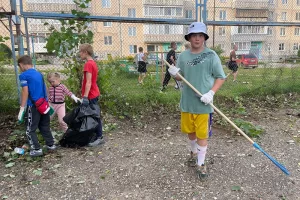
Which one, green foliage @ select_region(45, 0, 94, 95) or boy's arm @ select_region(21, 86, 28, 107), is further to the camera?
green foliage @ select_region(45, 0, 94, 95)

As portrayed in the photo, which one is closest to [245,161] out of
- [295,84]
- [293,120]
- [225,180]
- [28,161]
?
[225,180]

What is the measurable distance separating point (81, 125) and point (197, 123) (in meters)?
1.72

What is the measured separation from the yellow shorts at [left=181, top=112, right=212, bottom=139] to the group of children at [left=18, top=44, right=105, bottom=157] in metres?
1.49

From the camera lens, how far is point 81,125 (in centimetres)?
386

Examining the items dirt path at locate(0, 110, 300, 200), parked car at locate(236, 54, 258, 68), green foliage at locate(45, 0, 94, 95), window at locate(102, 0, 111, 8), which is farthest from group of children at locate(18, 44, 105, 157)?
parked car at locate(236, 54, 258, 68)

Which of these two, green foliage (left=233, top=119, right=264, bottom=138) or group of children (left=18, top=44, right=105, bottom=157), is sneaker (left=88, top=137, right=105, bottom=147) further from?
green foliage (left=233, top=119, right=264, bottom=138)

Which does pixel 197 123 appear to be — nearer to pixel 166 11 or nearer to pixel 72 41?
pixel 72 41

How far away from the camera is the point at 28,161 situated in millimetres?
3553

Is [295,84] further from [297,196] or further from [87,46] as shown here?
[87,46]

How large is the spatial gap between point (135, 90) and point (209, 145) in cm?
250

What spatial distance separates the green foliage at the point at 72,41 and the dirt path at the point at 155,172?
50.7 inches

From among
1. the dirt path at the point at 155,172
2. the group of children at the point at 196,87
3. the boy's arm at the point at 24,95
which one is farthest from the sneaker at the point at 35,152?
the boy's arm at the point at 24,95

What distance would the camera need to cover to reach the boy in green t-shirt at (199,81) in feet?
9.64

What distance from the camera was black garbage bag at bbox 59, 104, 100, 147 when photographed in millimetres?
3828
